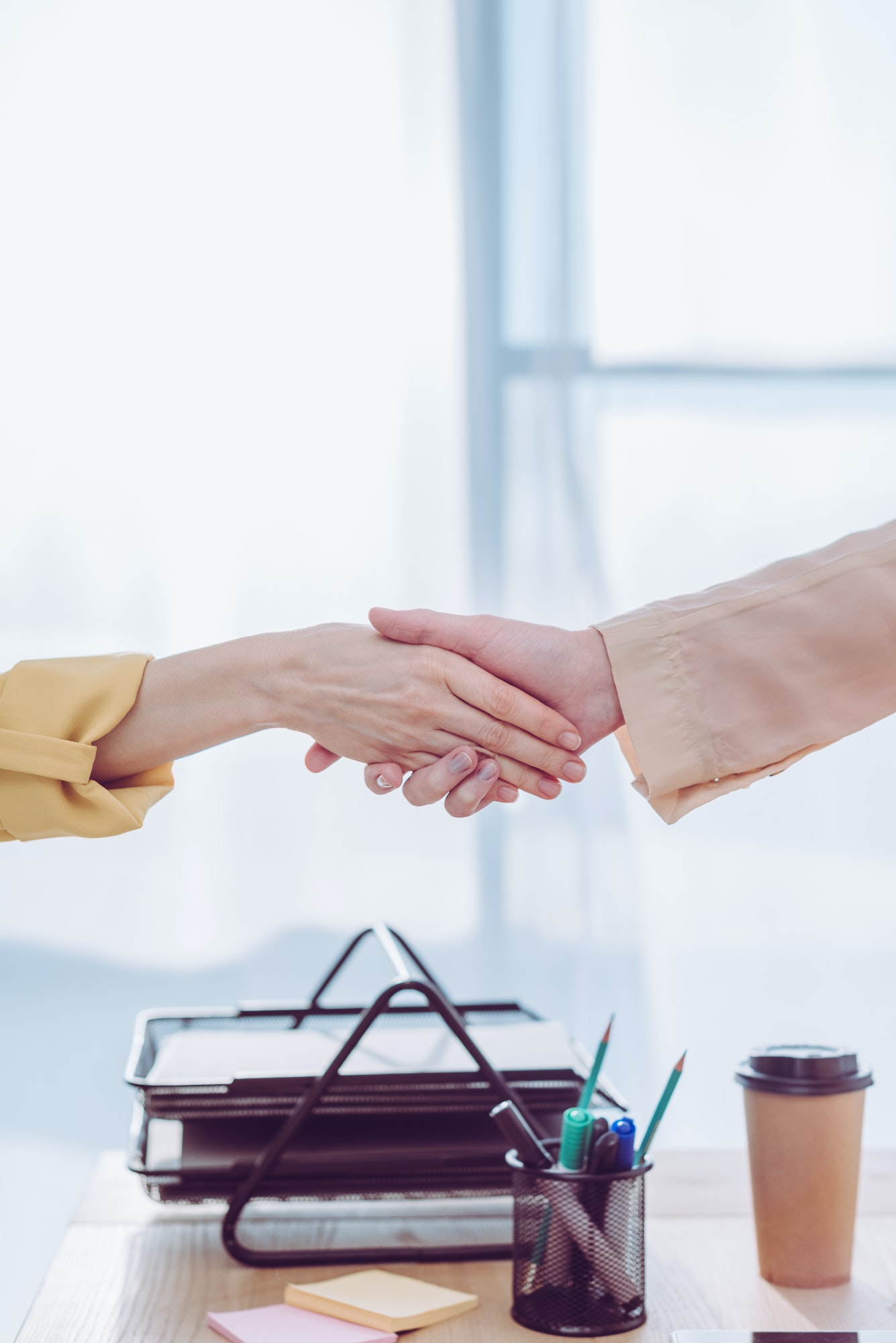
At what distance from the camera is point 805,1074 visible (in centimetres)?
77

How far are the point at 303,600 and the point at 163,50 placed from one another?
2.95 feet

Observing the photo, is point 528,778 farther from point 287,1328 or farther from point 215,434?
point 215,434

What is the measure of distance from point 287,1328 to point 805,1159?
346 millimetres

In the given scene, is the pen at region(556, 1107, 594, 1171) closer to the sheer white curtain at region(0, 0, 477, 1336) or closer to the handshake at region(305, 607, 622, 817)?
the handshake at region(305, 607, 622, 817)

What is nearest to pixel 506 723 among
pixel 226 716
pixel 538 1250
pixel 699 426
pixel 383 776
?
pixel 383 776

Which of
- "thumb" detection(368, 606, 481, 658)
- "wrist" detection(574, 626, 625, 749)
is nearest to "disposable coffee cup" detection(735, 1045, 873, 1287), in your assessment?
"wrist" detection(574, 626, 625, 749)

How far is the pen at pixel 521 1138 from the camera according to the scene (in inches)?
28.1

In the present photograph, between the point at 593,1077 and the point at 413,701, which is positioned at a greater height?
the point at 413,701

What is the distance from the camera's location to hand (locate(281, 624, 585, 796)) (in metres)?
1.12

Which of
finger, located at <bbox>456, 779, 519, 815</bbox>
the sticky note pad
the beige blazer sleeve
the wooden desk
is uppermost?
the beige blazer sleeve

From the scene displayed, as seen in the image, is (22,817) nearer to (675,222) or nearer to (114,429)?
(114,429)

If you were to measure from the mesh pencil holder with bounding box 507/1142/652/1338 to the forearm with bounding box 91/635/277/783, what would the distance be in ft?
1.64

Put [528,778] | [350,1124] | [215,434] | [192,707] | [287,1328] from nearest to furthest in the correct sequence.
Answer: [287,1328] < [350,1124] < [192,707] < [528,778] < [215,434]

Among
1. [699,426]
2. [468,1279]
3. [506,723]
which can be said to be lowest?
[468,1279]
